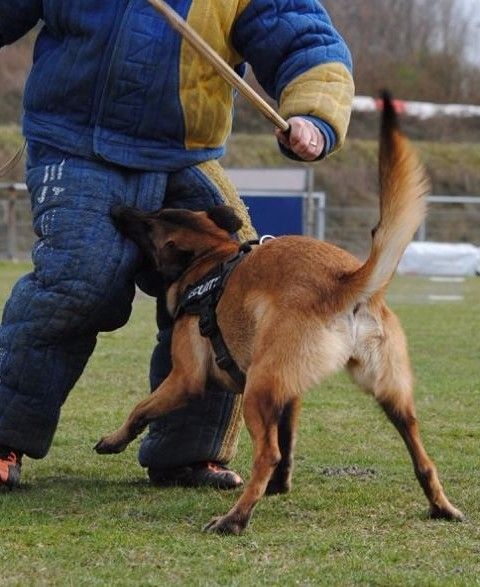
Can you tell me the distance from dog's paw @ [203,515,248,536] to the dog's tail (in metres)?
0.84

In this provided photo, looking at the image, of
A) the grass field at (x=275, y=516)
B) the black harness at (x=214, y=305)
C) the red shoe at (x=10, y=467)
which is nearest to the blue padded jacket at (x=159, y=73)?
the black harness at (x=214, y=305)

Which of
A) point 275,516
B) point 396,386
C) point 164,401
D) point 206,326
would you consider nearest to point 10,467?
point 164,401

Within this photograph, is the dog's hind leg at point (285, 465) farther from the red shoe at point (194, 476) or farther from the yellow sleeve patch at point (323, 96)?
the yellow sleeve patch at point (323, 96)

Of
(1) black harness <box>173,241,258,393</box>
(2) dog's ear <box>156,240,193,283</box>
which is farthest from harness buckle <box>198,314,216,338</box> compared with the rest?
(2) dog's ear <box>156,240,193,283</box>

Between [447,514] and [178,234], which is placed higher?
[178,234]

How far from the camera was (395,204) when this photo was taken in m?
4.08

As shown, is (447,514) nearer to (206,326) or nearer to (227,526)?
(227,526)

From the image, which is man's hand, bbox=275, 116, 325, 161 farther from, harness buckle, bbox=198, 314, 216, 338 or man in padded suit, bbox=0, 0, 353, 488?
harness buckle, bbox=198, 314, 216, 338

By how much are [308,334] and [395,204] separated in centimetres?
49

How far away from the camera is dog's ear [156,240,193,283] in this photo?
15.8ft

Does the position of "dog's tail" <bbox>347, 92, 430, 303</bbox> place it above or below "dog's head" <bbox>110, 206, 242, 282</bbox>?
above

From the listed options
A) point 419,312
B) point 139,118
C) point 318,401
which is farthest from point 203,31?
point 419,312

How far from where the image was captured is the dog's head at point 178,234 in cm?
475

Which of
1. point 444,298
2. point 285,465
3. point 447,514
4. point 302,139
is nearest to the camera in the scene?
point 447,514
